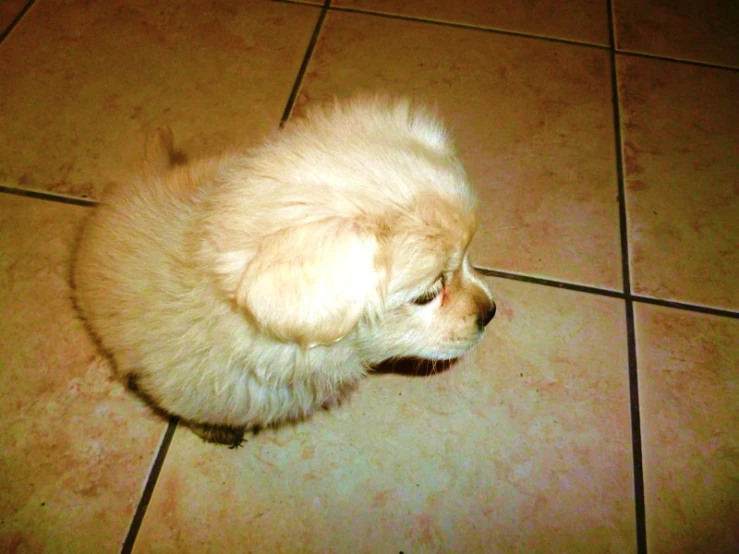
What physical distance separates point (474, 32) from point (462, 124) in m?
0.43

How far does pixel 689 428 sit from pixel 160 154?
4.57ft

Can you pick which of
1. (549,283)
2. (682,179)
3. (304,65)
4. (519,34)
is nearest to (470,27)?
(519,34)

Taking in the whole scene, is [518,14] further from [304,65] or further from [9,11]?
[9,11]

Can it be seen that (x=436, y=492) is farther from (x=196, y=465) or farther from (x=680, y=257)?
(x=680, y=257)

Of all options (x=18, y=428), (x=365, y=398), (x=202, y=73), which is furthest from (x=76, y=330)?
(x=202, y=73)

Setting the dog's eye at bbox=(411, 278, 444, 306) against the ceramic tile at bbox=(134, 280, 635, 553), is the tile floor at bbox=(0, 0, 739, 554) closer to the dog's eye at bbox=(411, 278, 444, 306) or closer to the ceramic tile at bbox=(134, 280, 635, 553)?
the ceramic tile at bbox=(134, 280, 635, 553)

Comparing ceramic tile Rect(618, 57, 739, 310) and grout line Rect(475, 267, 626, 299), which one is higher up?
ceramic tile Rect(618, 57, 739, 310)

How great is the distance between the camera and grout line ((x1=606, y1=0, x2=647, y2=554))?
3.58 ft

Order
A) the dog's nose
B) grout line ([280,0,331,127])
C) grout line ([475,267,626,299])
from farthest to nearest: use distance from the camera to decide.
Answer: grout line ([280,0,331,127]) < grout line ([475,267,626,299]) < the dog's nose

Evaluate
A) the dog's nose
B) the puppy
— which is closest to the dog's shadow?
the puppy

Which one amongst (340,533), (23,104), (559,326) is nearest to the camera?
(340,533)

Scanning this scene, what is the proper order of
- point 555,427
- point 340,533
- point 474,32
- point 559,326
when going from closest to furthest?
1. point 340,533
2. point 555,427
3. point 559,326
4. point 474,32

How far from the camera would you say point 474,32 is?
1.76 metres

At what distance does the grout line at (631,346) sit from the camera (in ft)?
3.58
